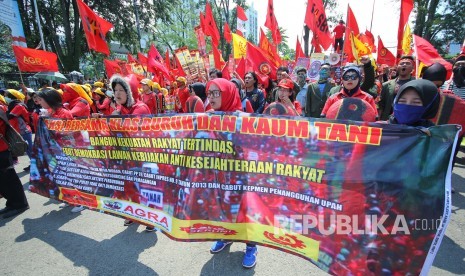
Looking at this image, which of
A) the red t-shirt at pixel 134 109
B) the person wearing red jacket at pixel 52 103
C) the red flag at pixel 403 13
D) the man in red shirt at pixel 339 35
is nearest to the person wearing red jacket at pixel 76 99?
the person wearing red jacket at pixel 52 103

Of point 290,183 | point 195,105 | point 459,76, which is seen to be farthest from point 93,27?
point 459,76

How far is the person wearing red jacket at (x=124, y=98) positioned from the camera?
10.8 feet

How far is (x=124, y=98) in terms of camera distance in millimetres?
3350

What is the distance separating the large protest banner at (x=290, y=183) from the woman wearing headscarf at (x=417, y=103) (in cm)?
45

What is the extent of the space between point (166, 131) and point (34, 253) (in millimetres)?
2243

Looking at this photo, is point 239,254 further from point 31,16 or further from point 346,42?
point 31,16

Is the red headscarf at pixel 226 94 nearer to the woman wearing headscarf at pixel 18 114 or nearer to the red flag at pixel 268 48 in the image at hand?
the woman wearing headscarf at pixel 18 114

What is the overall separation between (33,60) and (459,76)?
37.2ft

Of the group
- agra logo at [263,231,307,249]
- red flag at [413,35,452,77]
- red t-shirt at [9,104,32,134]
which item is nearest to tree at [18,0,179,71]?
red t-shirt at [9,104,32,134]

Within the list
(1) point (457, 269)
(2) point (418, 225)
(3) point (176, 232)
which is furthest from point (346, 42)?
(3) point (176, 232)

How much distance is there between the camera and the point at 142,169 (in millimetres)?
2551

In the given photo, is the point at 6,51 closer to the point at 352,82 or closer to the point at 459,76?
the point at 352,82

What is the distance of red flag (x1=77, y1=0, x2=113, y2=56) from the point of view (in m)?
5.88

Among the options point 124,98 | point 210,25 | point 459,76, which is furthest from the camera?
point 210,25
